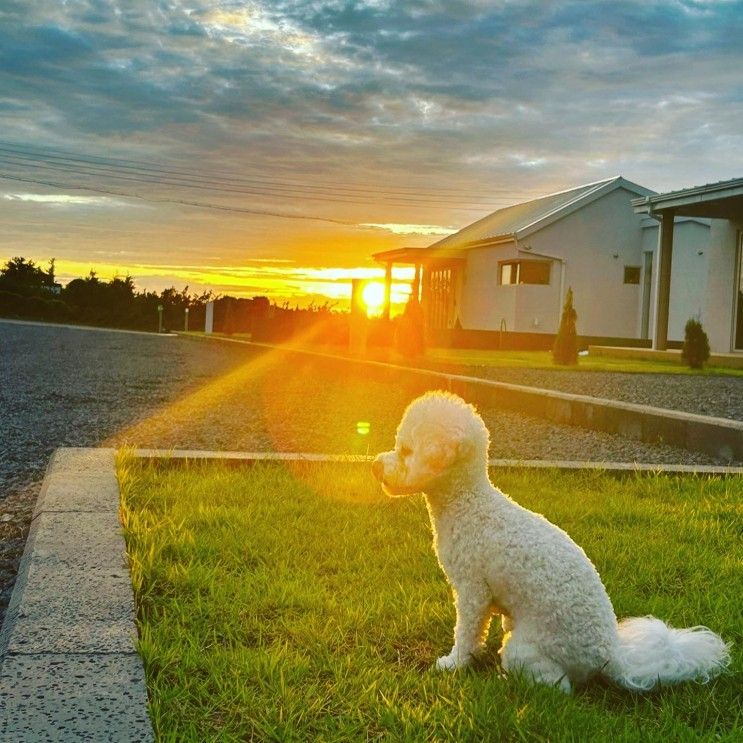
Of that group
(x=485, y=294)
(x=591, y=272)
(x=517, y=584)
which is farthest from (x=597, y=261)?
(x=517, y=584)

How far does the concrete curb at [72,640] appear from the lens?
6.39ft

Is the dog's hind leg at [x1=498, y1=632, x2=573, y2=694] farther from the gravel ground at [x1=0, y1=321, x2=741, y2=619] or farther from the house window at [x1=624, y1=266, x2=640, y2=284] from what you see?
the house window at [x1=624, y1=266, x2=640, y2=284]

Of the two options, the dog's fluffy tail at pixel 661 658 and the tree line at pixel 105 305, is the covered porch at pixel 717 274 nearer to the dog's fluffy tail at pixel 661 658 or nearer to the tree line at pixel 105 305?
the dog's fluffy tail at pixel 661 658

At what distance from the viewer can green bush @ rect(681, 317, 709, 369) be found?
16.7 m

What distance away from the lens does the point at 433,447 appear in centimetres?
234

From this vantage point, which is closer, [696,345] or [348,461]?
[348,461]

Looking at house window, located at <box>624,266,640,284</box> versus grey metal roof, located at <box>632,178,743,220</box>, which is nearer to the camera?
grey metal roof, located at <box>632,178,743,220</box>

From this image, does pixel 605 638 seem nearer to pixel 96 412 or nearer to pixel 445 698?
pixel 445 698

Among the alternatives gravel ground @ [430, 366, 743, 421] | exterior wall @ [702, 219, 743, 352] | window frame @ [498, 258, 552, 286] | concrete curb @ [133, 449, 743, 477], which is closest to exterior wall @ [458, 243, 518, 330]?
window frame @ [498, 258, 552, 286]

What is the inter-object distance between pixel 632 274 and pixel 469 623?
91.1ft

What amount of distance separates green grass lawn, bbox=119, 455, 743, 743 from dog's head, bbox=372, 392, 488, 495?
21.9 inches

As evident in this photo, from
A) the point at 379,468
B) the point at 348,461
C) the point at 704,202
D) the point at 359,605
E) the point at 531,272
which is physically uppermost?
the point at 704,202

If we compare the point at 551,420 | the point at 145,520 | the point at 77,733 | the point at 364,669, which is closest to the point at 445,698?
the point at 364,669

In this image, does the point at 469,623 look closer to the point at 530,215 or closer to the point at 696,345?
the point at 696,345
